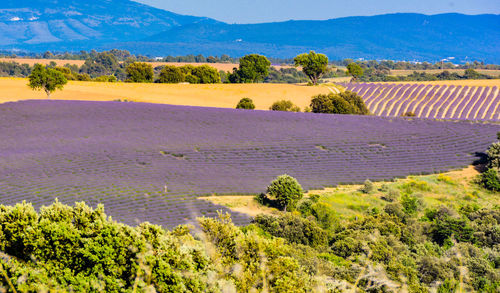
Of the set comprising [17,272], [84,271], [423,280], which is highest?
[17,272]

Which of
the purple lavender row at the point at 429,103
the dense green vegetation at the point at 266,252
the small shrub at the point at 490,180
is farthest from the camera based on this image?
the purple lavender row at the point at 429,103

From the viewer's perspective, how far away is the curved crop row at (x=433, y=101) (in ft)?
228

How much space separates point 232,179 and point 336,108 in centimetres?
2898

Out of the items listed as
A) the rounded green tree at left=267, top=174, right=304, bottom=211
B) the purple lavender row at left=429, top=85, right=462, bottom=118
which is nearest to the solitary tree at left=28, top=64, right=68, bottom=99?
the rounded green tree at left=267, top=174, right=304, bottom=211

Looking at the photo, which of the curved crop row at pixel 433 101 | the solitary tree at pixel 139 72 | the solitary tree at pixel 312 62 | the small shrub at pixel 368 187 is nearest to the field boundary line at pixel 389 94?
the curved crop row at pixel 433 101

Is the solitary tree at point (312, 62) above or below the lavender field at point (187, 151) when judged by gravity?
above

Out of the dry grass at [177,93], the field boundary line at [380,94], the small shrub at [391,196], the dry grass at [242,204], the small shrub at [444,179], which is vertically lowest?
the dry grass at [242,204]

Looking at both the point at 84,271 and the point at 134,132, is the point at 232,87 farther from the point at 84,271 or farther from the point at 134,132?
the point at 84,271

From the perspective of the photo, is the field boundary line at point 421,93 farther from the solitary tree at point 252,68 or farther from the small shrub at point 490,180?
the small shrub at point 490,180

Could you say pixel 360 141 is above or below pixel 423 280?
above

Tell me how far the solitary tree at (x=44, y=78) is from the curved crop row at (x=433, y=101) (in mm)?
47440

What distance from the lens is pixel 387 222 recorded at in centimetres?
2423

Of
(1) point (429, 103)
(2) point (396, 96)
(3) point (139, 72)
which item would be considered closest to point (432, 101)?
(1) point (429, 103)

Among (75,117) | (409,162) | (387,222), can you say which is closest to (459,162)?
(409,162)
